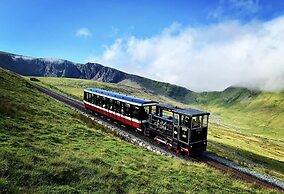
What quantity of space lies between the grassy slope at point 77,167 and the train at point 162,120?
7410mm

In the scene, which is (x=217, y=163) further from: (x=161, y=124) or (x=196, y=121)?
(x=161, y=124)

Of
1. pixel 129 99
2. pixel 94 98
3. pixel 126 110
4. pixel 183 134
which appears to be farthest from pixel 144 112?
pixel 94 98

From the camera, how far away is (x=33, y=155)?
54.3 ft

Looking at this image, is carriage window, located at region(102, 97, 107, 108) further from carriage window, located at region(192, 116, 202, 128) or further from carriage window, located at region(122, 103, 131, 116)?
carriage window, located at region(192, 116, 202, 128)

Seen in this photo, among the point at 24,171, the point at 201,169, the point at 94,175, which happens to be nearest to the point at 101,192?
the point at 94,175

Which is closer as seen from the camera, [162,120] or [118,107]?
[162,120]

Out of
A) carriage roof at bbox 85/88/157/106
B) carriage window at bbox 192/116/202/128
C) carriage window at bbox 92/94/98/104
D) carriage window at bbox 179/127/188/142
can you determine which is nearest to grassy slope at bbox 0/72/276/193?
carriage window at bbox 179/127/188/142

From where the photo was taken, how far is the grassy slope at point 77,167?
14031mm

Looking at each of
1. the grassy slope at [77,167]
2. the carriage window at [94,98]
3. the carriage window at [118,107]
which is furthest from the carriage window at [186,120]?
the carriage window at [94,98]

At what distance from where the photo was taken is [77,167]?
16656mm

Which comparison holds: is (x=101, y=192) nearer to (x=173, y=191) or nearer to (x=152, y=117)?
(x=173, y=191)

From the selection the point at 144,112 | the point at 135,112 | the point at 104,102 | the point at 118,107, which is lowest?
the point at 135,112

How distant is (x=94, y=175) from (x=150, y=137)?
21.8 meters

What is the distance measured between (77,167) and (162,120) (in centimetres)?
2045
